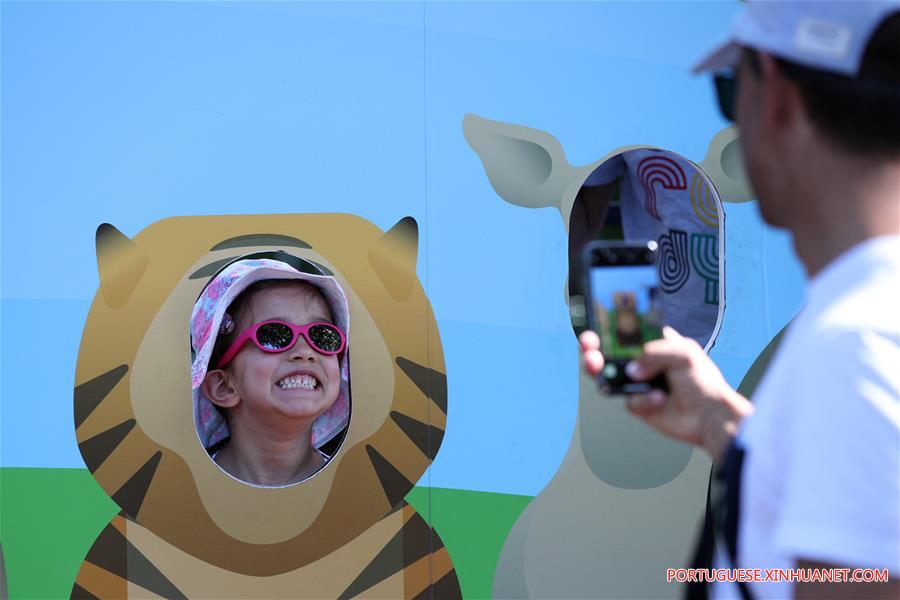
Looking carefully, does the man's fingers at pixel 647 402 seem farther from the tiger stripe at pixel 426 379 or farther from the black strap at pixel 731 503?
the tiger stripe at pixel 426 379

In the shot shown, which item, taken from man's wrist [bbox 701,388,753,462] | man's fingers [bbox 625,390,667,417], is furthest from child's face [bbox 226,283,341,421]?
man's wrist [bbox 701,388,753,462]

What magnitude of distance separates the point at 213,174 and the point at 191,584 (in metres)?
1.24

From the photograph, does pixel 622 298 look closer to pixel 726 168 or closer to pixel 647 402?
pixel 647 402

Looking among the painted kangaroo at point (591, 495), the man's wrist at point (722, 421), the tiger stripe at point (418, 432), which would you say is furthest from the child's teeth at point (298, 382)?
the man's wrist at point (722, 421)

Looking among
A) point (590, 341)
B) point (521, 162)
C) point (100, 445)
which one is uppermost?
point (521, 162)

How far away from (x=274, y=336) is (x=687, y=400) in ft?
6.23

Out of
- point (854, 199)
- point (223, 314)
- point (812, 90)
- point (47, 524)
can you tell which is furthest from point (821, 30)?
point (47, 524)

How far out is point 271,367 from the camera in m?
3.01

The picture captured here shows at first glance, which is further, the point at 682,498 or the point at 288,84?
the point at 682,498

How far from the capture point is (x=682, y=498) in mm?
3256

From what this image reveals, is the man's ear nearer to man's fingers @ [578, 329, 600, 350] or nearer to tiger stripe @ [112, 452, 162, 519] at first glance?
man's fingers @ [578, 329, 600, 350]

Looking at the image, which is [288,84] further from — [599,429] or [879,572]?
[879,572]

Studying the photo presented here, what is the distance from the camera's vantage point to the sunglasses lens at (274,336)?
9.86 ft

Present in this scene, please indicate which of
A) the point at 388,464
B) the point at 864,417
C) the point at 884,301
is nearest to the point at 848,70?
the point at 884,301
